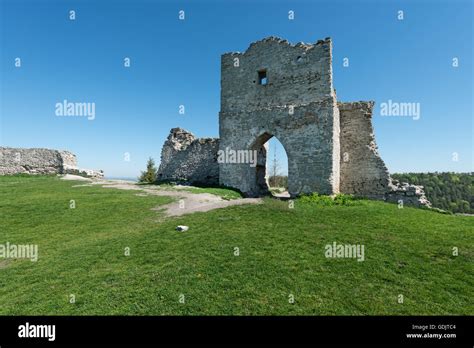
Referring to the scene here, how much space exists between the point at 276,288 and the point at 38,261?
20.7 feet

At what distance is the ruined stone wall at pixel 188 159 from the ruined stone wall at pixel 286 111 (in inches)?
90.0

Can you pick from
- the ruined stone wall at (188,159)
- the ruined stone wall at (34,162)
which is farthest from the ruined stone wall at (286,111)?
the ruined stone wall at (34,162)

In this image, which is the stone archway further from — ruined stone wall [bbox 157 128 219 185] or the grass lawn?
the grass lawn

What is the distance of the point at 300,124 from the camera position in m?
17.5

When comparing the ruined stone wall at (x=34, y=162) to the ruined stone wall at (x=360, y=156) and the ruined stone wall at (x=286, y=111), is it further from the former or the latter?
the ruined stone wall at (x=360, y=156)

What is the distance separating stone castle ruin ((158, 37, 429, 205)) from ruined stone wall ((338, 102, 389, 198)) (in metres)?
0.06

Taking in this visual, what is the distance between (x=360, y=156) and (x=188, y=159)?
1426 centimetres

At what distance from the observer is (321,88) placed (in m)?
17.1

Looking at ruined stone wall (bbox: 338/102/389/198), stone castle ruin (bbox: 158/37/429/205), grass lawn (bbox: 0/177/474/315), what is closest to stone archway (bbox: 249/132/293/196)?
stone castle ruin (bbox: 158/37/429/205)

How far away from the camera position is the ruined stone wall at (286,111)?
54.9ft
